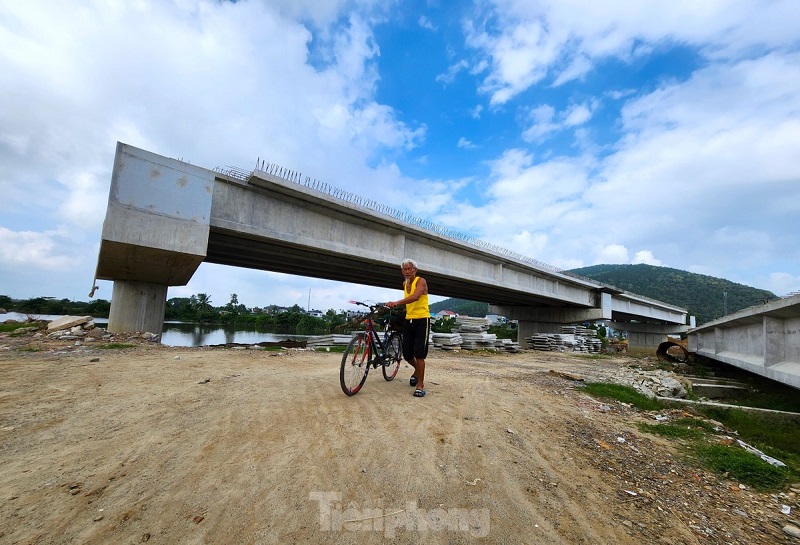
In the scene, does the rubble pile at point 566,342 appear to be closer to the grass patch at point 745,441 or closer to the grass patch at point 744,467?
the grass patch at point 745,441

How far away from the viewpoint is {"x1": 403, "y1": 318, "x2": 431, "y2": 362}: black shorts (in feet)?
15.2

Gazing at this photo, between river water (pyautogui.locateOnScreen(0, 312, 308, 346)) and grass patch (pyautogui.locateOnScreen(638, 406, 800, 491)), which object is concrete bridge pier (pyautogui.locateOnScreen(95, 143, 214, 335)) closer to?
river water (pyautogui.locateOnScreen(0, 312, 308, 346))

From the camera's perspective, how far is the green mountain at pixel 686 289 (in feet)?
226

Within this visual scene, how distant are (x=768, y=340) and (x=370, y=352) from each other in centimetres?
736

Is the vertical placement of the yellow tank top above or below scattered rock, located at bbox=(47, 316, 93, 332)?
above

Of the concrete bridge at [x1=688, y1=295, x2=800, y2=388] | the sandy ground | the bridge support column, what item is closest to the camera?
the sandy ground

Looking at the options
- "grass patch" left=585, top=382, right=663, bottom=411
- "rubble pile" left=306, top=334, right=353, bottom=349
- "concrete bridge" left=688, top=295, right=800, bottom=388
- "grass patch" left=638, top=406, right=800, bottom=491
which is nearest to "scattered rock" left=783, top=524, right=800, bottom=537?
"grass patch" left=638, top=406, right=800, bottom=491

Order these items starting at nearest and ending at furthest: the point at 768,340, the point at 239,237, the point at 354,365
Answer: the point at 354,365 → the point at 768,340 → the point at 239,237

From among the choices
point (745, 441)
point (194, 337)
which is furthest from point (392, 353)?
point (194, 337)

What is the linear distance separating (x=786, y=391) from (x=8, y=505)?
13.1m

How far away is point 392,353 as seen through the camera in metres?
5.12

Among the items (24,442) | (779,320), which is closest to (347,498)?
(24,442)

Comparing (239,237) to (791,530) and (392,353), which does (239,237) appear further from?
(791,530)

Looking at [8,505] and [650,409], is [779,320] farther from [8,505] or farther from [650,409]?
[8,505]
